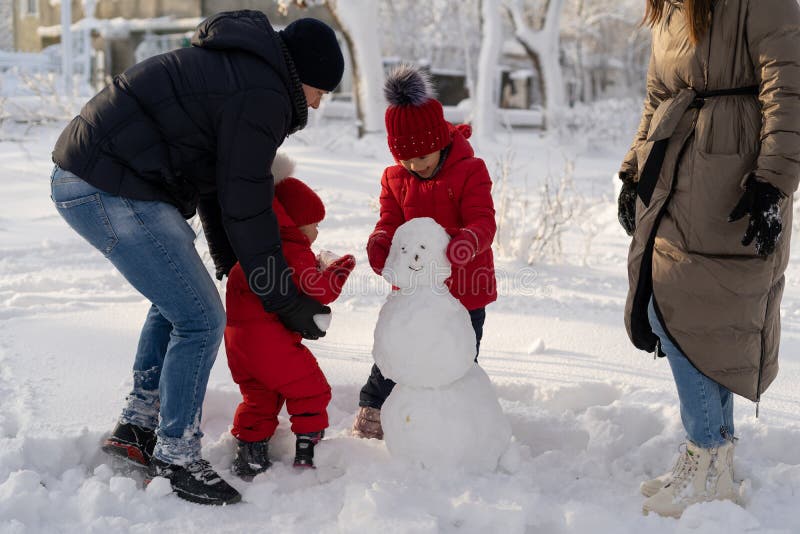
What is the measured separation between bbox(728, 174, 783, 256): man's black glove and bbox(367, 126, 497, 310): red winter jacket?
0.94 metres

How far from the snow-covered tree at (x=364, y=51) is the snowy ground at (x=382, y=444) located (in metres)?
9.69

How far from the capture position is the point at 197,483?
2.49m

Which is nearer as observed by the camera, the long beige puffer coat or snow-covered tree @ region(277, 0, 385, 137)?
the long beige puffer coat

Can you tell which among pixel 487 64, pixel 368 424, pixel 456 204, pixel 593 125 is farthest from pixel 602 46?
pixel 368 424

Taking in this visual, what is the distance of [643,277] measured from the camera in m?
2.42

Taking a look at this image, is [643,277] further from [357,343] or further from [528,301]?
[528,301]

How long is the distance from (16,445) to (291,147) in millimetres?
11331

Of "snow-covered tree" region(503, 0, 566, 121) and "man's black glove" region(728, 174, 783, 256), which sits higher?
"snow-covered tree" region(503, 0, 566, 121)

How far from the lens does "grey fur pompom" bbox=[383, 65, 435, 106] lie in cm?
284

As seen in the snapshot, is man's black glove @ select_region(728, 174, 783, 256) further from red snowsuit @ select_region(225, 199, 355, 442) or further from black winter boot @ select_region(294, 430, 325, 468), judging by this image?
black winter boot @ select_region(294, 430, 325, 468)

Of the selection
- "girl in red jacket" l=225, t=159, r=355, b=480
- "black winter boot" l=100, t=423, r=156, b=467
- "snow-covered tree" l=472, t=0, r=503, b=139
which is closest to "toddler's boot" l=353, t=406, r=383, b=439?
"girl in red jacket" l=225, t=159, r=355, b=480

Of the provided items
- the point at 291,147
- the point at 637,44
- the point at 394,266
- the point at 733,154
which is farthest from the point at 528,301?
the point at 637,44

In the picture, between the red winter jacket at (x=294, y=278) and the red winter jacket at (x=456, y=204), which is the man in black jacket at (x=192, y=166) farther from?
the red winter jacket at (x=456, y=204)

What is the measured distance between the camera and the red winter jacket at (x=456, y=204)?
2.91 metres
